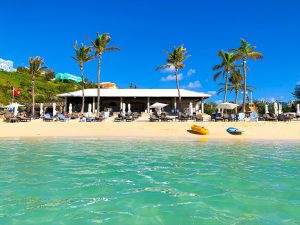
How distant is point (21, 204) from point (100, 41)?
32.1 metres

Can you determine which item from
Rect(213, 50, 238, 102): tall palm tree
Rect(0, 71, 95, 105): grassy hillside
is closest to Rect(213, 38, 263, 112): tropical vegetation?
Rect(213, 50, 238, 102): tall palm tree

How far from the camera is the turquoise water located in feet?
14.8

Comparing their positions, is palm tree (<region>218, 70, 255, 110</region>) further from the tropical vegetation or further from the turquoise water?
the turquoise water

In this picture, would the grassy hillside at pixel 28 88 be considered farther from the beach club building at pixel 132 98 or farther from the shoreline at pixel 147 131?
the shoreline at pixel 147 131

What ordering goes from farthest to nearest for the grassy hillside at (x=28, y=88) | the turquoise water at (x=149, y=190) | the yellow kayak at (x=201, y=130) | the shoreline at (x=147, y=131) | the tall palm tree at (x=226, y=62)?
the grassy hillside at (x=28, y=88)
the tall palm tree at (x=226, y=62)
the yellow kayak at (x=201, y=130)
the shoreline at (x=147, y=131)
the turquoise water at (x=149, y=190)

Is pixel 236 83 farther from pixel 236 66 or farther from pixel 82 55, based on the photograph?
pixel 82 55

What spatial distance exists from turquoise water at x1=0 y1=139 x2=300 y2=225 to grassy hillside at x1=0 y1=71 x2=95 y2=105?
4953cm

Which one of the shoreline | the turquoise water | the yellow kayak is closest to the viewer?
the turquoise water

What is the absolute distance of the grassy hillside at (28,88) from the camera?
57250 mm

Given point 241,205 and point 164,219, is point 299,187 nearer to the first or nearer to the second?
point 241,205

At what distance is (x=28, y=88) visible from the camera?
64.9 meters

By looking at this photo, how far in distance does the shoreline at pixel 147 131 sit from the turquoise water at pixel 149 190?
762cm

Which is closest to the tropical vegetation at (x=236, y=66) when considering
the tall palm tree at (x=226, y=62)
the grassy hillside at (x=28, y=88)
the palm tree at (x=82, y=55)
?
the tall palm tree at (x=226, y=62)

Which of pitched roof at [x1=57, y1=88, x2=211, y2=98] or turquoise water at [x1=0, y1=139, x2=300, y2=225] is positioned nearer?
turquoise water at [x1=0, y1=139, x2=300, y2=225]
